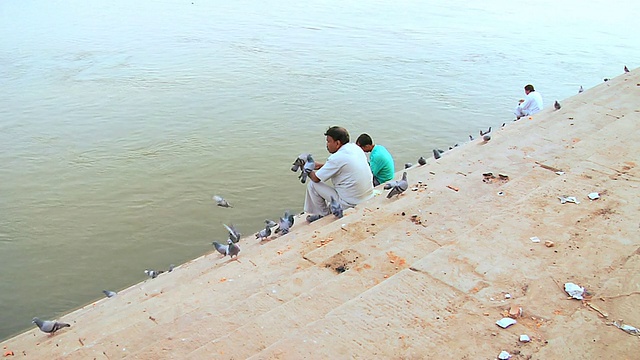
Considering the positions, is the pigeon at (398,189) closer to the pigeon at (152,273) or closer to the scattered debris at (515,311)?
the scattered debris at (515,311)

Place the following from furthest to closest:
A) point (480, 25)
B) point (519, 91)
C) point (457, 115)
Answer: point (480, 25)
point (519, 91)
point (457, 115)

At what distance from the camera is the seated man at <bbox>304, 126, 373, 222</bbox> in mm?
6156

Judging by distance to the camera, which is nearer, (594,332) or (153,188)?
(594,332)

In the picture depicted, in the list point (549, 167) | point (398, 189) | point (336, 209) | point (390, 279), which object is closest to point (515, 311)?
point (390, 279)

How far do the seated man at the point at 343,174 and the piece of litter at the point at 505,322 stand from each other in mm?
2979

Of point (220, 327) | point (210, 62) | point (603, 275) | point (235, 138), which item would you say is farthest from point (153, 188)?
point (210, 62)

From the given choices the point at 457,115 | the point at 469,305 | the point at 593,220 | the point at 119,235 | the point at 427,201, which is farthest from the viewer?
the point at 457,115

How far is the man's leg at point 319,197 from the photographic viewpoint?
6.55 metres

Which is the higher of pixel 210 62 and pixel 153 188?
pixel 210 62

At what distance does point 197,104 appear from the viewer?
42.5ft

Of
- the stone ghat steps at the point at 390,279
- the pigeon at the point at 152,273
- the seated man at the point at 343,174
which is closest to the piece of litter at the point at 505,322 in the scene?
the stone ghat steps at the point at 390,279

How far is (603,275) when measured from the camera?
12.6 ft

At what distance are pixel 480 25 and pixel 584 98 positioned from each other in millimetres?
15767

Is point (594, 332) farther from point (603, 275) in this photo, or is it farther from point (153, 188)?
point (153, 188)
